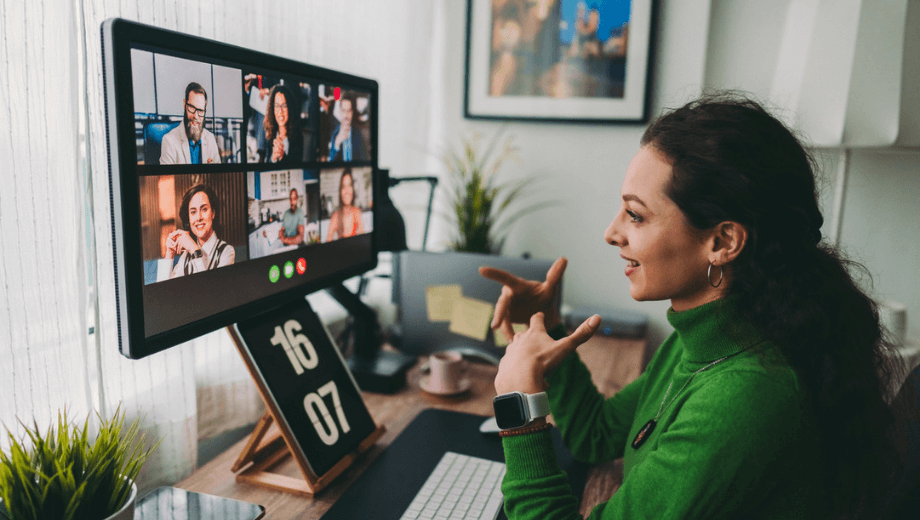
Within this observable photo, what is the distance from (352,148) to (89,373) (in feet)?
1.91

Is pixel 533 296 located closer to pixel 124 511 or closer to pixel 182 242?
pixel 182 242

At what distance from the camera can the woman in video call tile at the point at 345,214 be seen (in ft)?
3.54

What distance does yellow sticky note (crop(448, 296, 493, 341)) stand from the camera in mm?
1455

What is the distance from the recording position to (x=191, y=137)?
754 mm

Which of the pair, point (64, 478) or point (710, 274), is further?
point (710, 274)

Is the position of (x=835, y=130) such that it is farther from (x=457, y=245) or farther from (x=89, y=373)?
(x=89, y=373)

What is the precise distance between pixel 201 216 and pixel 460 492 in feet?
1.88

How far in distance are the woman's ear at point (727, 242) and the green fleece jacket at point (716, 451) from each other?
64 mm

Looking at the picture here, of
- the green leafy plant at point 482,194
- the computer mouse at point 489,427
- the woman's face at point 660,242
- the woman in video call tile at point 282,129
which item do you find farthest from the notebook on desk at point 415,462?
the green leafy plant at point 482,194

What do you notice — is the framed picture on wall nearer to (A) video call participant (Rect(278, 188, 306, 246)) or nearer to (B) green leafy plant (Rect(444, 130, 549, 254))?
(B) green leafy plant (Rect(444, 130, 549, 254))

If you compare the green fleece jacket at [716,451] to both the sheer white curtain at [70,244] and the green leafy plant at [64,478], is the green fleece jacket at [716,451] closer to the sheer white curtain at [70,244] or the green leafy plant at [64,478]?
the green leafy plant at [64,478]

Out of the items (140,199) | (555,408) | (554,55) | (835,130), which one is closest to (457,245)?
(554,55)

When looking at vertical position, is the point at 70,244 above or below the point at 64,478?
above

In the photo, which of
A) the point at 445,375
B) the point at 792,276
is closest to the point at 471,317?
the point at 445,375
